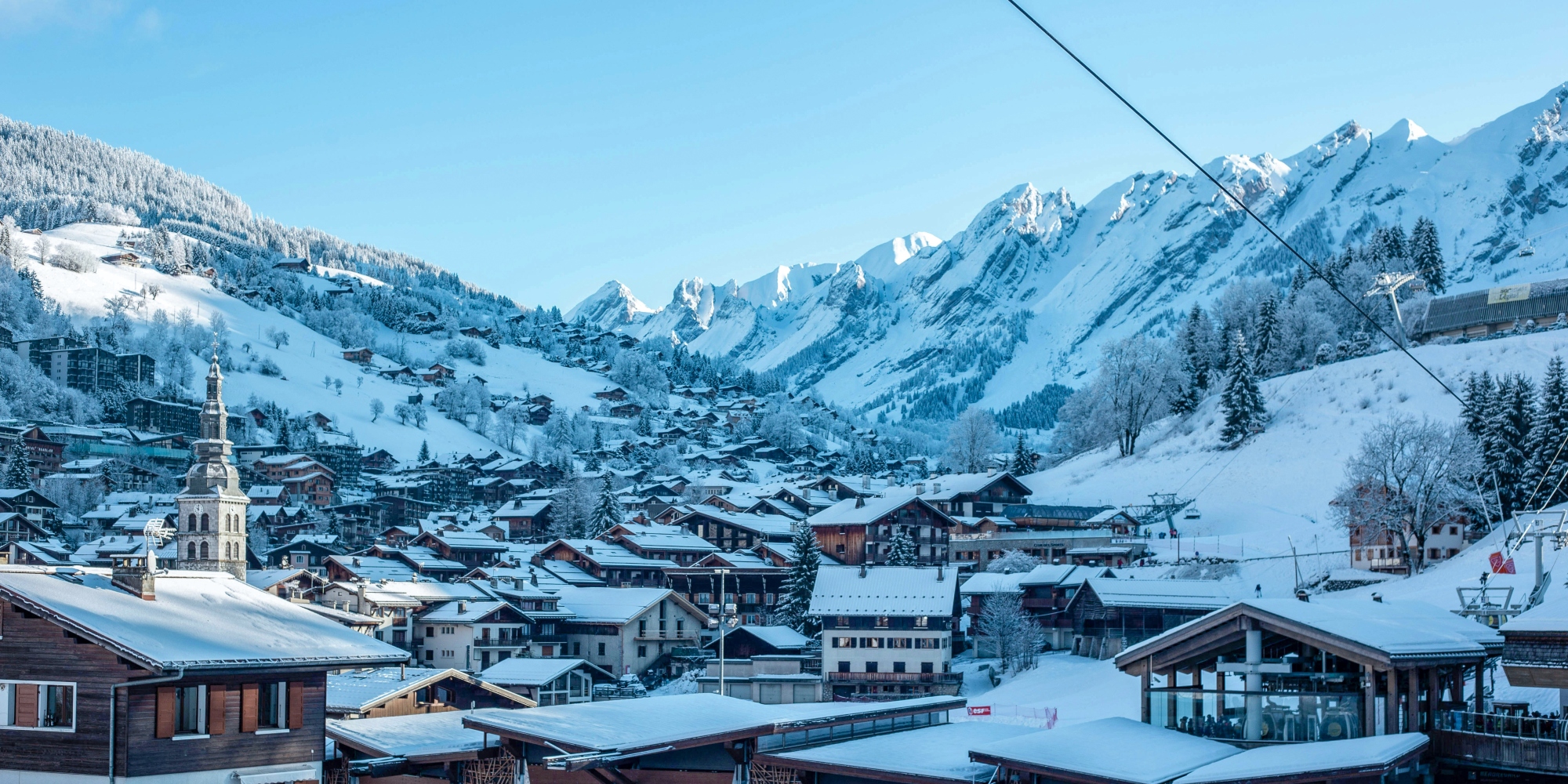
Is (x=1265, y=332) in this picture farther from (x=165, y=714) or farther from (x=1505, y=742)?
(x=165, y=714)

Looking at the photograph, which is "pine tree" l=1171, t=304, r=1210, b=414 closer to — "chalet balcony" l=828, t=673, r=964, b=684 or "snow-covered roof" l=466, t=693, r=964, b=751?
→ "chalet balcony" l=828, t=673, r=964, b=684

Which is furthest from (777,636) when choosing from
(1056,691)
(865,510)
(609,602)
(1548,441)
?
(1548,441)

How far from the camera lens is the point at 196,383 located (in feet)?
502

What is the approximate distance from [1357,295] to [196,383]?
117844 mm

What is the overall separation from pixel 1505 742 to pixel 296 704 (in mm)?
16568

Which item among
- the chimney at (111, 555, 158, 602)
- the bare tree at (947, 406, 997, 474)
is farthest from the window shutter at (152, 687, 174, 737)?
the bare tree at (947, 406, 997, 474)

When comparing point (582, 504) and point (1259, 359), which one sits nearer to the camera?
point (1259, 359)

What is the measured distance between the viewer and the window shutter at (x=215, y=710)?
17.9m

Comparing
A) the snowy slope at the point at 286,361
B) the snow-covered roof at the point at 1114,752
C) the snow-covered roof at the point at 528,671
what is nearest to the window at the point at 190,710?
the snow-covered roof at the point at 1114,752

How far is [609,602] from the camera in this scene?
67562mm

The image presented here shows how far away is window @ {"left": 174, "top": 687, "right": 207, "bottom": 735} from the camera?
57.9 feet

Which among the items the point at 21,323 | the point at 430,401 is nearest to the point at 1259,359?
the point at 430,401

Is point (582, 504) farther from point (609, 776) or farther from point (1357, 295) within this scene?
point (609, 776)

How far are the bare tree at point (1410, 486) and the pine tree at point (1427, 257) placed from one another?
156 feet
